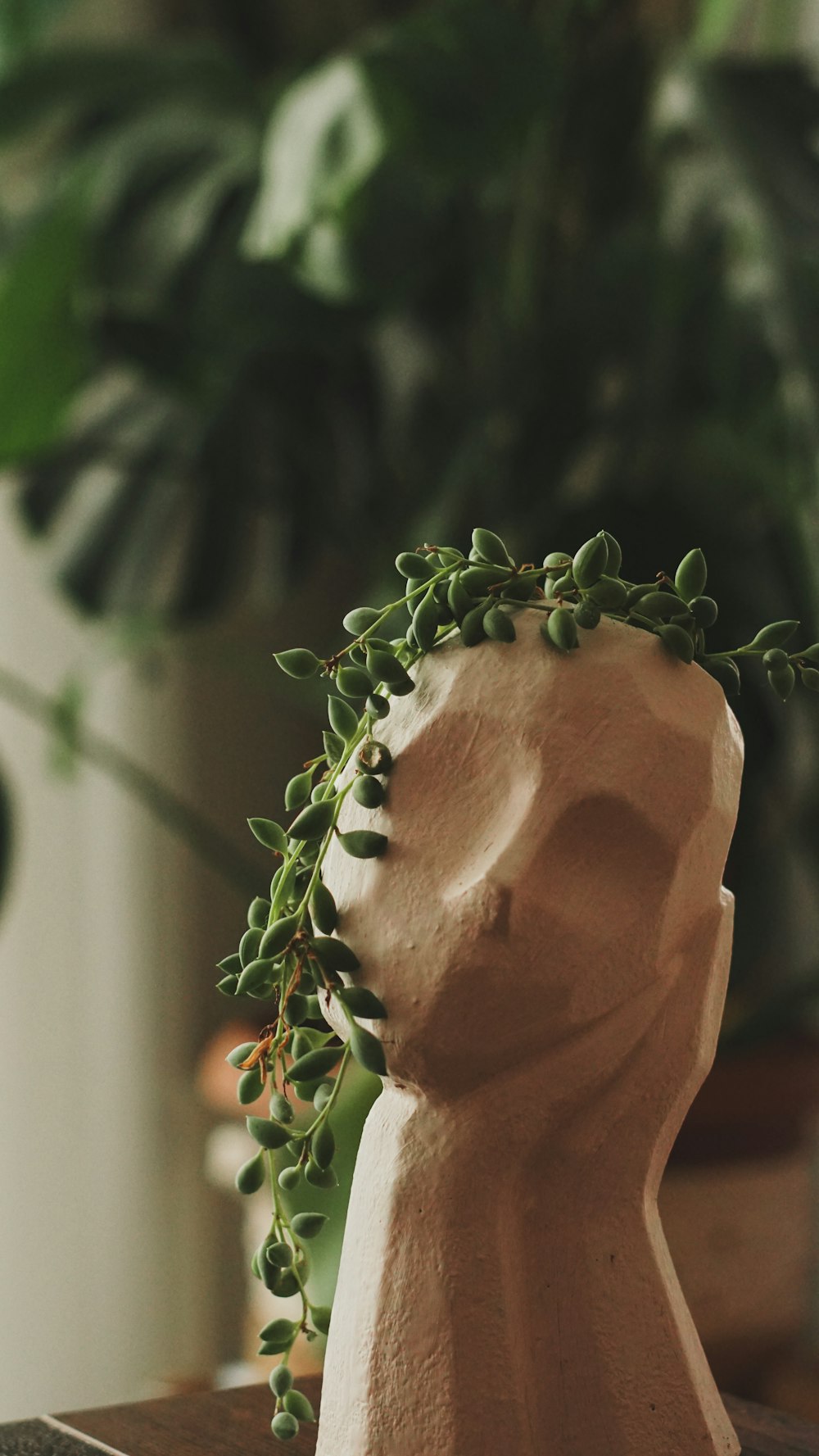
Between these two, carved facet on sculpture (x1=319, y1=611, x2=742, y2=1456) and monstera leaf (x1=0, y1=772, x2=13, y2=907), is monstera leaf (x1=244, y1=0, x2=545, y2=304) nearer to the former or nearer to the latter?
monstera leaf (x1=0, y1=772, x2=13, y2=907)

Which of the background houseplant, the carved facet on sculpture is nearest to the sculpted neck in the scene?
the carved facet on sculpture

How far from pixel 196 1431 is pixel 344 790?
0.29 m

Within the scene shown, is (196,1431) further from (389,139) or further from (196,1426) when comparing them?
(389,139)

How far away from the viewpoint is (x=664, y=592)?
0.54 metres

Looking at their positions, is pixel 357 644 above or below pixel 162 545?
above

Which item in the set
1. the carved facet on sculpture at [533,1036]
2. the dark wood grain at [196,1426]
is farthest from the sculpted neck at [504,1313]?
the dark wood grain at [196,1426]

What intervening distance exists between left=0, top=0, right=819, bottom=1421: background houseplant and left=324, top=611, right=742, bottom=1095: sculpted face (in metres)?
0.71

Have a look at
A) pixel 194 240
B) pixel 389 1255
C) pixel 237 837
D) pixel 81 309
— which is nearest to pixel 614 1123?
pixel 389 1255

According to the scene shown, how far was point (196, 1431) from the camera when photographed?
0.64m

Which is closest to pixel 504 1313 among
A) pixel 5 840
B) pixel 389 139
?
pixel 389 139

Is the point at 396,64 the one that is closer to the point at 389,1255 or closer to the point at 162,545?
the point at 162,545

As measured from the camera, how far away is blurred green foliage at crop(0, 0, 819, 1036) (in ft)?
4.05

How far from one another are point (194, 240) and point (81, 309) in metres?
0.18

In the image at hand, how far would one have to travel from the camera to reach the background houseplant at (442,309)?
4.09ft
